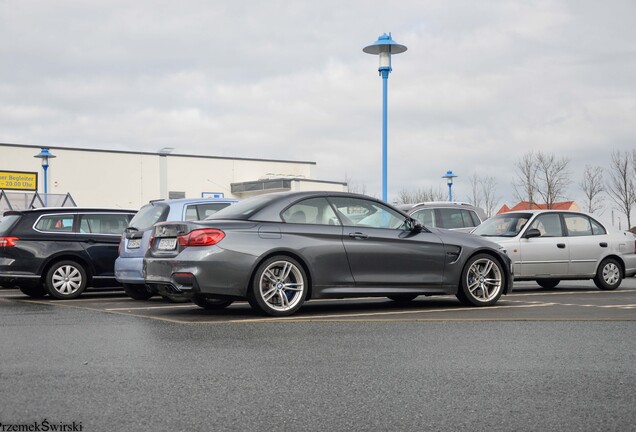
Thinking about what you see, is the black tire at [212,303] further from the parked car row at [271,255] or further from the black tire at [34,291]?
the black tire at [34,291]

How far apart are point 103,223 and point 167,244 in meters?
5.63

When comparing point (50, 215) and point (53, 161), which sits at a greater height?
point (53, 161)

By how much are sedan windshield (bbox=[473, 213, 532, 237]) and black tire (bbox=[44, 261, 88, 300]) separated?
23.5 ft

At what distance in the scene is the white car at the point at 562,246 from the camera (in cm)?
1481

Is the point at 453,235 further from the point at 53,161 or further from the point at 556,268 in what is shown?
the point at 53,161

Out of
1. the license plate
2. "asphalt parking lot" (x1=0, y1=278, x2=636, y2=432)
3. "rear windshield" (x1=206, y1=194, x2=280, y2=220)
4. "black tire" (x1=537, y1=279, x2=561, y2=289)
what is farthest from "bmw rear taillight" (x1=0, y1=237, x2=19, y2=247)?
"black tire" (x1=537, y1=279, x2=561, y2=289)

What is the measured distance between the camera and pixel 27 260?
46.0 ft

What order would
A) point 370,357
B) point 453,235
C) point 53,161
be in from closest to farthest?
point 370,357 → point 453,235 → point 53,161

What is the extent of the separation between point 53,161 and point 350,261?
40.4m

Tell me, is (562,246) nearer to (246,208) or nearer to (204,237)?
(246,208)

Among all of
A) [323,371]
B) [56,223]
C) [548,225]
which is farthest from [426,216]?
[323,371]

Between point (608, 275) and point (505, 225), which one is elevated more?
point (505, 225)

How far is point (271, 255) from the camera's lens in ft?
32.0

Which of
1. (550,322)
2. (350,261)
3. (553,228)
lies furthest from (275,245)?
(553,228)
